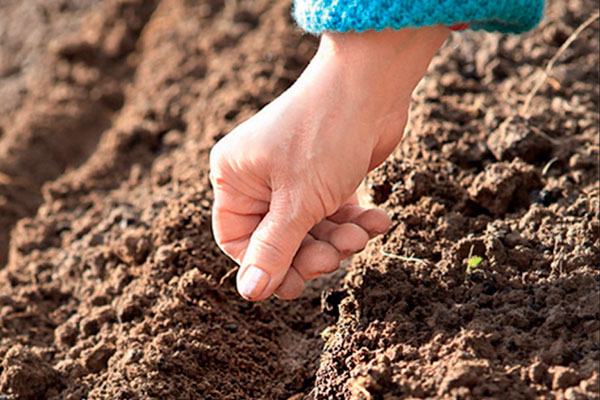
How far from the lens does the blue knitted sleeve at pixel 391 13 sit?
1629mm

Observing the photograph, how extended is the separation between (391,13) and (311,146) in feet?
1.15

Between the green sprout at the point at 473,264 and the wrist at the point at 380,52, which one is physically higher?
the wrist at the point at 380,52

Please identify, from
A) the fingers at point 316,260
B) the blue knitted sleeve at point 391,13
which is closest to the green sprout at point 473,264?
the fingers at point 316,260

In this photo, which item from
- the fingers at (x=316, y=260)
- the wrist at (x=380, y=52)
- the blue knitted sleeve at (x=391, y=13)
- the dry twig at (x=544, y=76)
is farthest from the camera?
the dry twig at (x=544, y=76)

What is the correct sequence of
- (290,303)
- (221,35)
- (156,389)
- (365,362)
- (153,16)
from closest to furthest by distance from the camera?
1. (365,362)
2. (156,389)
3. (290,303)
4. (221,35)
5. (153,16)

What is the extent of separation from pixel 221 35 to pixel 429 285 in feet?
7.44

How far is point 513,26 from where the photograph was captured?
1.91m

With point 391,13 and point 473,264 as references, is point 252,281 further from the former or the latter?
point 391,13

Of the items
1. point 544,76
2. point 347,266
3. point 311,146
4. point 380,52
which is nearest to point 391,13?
point 380,52

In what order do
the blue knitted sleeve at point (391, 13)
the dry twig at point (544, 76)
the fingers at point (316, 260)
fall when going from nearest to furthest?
the blue knitted sleeve at point (391, 13) → the fingers at point (316, 260) → the dry twig at point (544, 76)

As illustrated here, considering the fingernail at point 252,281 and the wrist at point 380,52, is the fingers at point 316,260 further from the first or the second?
the wrist at point 380,52

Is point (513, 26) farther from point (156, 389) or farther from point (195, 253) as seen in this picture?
point (156, 389)

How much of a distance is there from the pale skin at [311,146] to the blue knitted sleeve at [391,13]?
0.06 m

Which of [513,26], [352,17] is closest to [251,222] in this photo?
[352,17]
